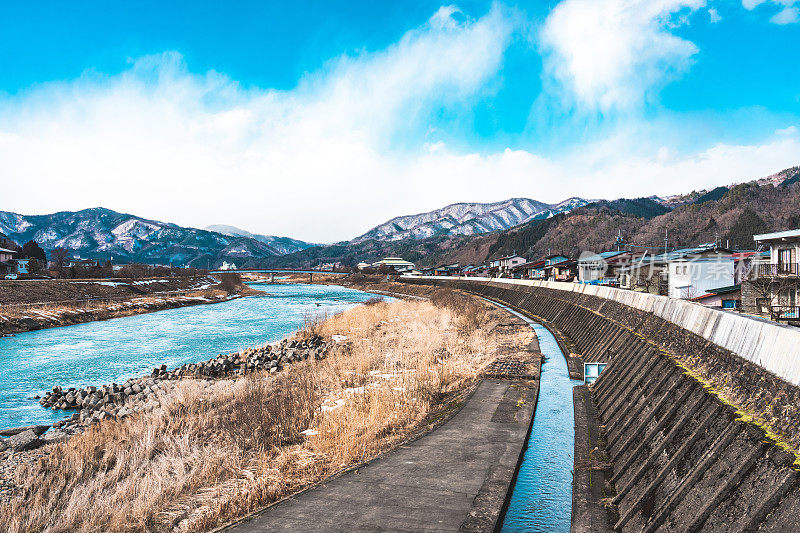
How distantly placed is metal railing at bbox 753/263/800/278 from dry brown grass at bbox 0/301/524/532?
25503 mm

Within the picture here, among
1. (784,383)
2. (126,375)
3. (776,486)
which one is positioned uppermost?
(784,383)

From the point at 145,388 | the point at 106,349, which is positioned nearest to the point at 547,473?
the point at 145,388

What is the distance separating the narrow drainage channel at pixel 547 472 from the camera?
717 centimetres

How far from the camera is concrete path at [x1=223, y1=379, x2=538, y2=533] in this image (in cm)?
635

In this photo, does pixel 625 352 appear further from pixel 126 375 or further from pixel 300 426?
pixel 126 375

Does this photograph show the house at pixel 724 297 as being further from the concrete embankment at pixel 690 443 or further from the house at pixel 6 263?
the house at pixel 6 263

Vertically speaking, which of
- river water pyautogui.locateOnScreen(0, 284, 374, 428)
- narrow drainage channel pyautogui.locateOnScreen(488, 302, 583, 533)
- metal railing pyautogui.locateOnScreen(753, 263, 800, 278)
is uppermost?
metal railing pyautogui.locateOnScreen(753, 263, 800, 278)

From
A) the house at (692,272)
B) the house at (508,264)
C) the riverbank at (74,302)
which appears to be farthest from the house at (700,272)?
the house at (508,264)

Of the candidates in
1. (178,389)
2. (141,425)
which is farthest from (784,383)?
(178,389)

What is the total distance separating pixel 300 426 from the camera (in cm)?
1141

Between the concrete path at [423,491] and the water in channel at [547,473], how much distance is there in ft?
1.10

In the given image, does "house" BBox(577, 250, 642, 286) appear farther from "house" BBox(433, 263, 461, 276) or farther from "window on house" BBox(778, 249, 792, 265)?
"house" BBox(433, 263, 461, 276)

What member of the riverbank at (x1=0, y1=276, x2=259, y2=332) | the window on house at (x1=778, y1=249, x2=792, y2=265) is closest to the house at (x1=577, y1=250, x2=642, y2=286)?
the window on house at (x1=778, y1=249, x2=792, y2=265)

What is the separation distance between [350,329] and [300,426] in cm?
2115
